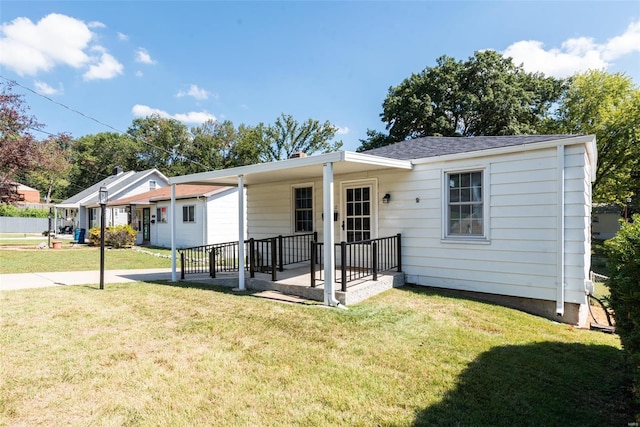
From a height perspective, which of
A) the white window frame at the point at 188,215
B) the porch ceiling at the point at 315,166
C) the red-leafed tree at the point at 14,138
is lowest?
the white window frame at the point at 188,215

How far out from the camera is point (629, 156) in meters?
18.0

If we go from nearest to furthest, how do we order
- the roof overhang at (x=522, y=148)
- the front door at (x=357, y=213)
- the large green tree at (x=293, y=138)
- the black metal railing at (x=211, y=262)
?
the roof overhang at (x=522, y=148) < the front door at (x=357, y=213) < the black metal railing at (x=211, y=262) < the large green tree at (x=293, y=138)

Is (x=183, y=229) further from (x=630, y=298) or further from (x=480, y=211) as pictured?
(x=630, y=298)

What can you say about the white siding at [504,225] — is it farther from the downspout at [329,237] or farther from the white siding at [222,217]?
the white siding at [222,217]

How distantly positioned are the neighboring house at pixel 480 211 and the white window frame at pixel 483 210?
0.02m

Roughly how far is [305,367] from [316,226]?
223 inches

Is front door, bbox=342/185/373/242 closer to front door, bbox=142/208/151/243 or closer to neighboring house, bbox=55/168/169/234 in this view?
front door, bbox=142/208/151/243

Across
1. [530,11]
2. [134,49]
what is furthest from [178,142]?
[530,11]

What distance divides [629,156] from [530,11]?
1256 cm

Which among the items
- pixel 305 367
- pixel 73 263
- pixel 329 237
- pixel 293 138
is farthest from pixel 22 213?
pixel 305 367

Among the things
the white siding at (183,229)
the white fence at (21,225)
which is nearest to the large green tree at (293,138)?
the white siding at (183,229)

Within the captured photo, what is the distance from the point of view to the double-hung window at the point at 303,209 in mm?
9242

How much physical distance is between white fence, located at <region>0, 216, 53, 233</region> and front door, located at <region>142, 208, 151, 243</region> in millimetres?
19613

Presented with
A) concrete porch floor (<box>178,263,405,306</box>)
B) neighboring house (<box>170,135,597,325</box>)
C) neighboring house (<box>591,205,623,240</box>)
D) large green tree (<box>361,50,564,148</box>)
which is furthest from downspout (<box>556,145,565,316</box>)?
neighboring house (<box>591,205,623,240</box>)
